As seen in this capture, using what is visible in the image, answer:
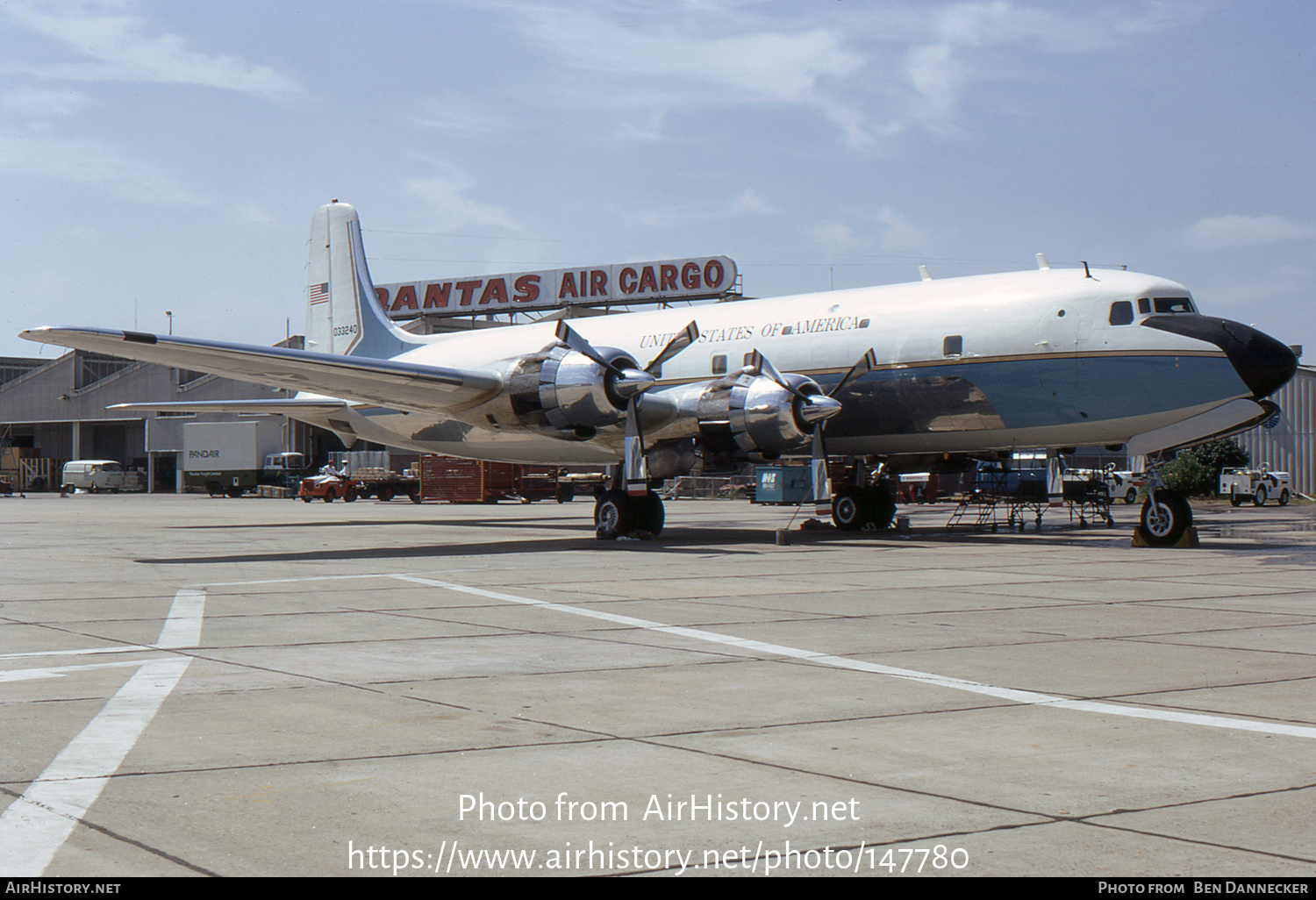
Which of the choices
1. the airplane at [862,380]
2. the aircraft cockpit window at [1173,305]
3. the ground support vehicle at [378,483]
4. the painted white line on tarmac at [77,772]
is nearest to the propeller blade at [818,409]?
the airplane at [862,380]

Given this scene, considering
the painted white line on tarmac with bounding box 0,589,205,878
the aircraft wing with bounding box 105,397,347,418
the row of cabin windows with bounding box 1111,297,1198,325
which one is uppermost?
the row of cabin windows with bounding box 1111,297,1198,325

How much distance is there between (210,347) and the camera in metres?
18.8

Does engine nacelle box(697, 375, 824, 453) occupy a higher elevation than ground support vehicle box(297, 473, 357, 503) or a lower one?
higher

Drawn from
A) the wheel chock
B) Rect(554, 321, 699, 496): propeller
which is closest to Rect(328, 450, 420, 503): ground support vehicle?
Rect(554, 321, 699, 496): propeller

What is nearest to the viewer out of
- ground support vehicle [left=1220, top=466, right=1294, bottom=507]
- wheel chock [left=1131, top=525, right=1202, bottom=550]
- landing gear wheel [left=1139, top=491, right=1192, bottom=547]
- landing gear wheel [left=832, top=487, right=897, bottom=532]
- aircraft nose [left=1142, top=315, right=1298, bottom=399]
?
aircraft nose [left=1142, top=315, right=1298, bottom=399]

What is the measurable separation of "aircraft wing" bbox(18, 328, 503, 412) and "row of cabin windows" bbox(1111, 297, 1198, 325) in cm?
1091

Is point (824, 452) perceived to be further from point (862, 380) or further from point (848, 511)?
point (848, 511)

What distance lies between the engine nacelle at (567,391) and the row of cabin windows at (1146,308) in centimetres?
844

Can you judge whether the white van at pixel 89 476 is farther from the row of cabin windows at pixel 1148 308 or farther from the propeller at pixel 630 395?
the row of cabin windows at pixel 1148 308

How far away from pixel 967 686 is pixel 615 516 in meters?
15.1

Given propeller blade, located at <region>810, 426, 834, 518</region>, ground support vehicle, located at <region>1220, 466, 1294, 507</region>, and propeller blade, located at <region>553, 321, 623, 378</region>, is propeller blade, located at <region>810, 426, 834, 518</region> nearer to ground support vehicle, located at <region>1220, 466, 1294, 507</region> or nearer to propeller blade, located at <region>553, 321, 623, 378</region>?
propeller blade, located at <region>553, 321, 623, 378</region>

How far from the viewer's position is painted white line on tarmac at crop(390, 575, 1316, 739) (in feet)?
19.9

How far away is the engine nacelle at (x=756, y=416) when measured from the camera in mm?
20875

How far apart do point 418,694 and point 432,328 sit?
74.5 metres
